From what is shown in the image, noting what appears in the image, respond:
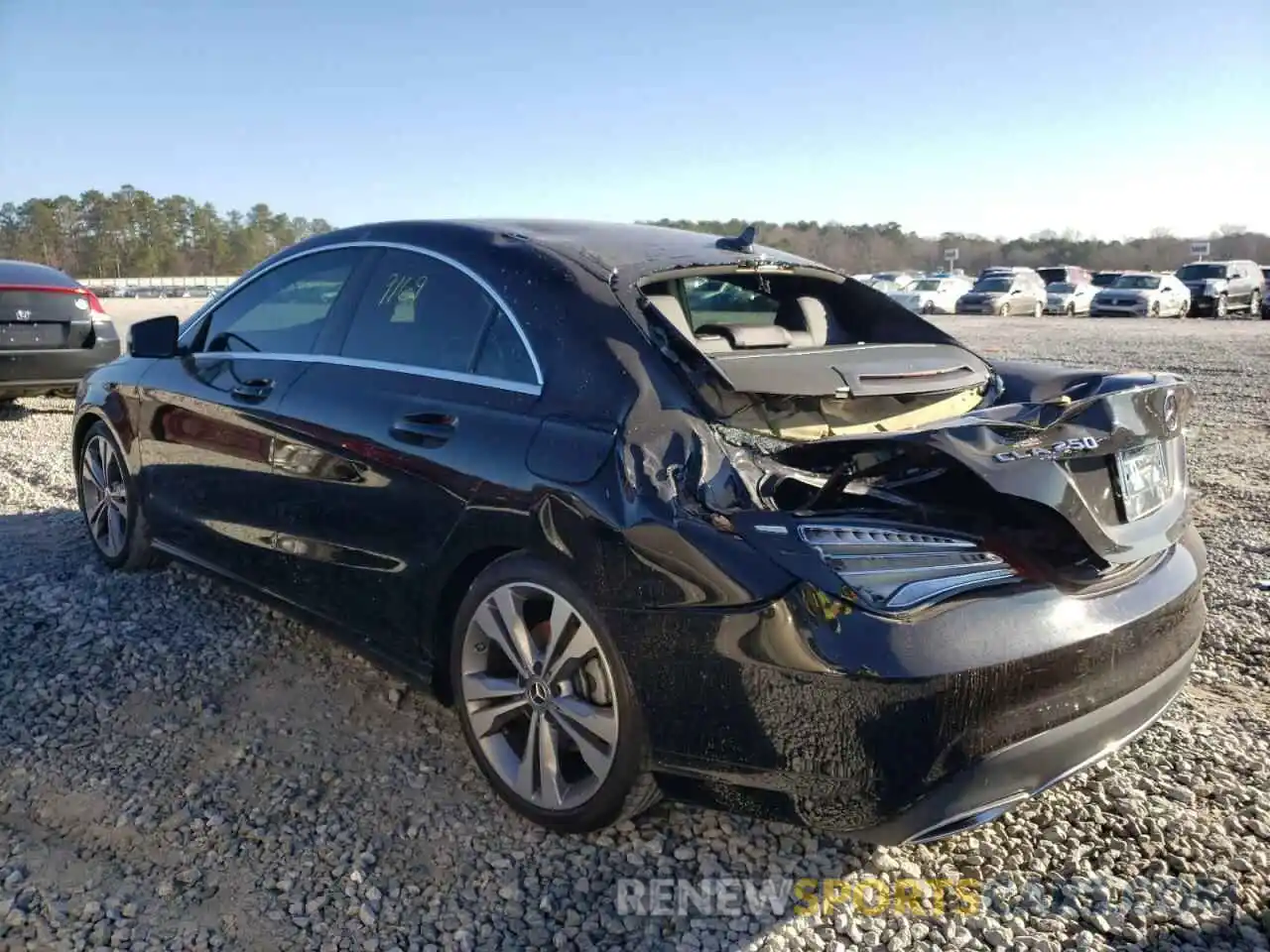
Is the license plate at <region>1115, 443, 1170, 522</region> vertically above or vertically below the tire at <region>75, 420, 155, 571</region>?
above

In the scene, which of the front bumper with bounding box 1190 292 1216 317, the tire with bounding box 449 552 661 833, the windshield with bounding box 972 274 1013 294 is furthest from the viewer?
the windshield with bounding box 972 274 1013 294

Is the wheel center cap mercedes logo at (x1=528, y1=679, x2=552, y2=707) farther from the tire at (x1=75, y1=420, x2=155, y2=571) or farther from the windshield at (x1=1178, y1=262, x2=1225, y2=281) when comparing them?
the windshield at (x1=1178, y1=262, x2=1225, y2=281)

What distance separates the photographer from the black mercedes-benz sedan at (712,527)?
2.08m

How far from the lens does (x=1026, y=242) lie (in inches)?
3378

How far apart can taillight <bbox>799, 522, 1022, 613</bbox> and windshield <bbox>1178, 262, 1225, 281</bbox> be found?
34.6m

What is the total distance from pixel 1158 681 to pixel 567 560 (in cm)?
151

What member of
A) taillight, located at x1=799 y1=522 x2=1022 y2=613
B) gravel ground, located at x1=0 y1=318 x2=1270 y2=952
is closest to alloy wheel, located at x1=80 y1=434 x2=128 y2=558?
gravel ground, located at x1=0 y1=318 x2=1270 y2=952

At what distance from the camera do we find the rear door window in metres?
2.82

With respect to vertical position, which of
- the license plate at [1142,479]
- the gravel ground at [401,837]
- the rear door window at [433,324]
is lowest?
the gravel ground at [401,837]

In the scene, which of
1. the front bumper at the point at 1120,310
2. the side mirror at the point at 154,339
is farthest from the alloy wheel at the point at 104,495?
the front bumper at the point at 1120,310

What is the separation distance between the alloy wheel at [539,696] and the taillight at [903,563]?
0.66 m

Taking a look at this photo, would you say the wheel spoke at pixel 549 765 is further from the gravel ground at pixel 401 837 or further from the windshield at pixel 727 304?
the windshield at pixel 727 304

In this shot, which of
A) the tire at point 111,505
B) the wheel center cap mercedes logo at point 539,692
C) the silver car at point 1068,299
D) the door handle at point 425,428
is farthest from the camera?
the silver car at point 1068,299

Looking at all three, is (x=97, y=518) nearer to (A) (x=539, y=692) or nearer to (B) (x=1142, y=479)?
(A) (x=539, y=692)
